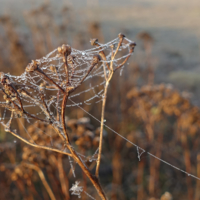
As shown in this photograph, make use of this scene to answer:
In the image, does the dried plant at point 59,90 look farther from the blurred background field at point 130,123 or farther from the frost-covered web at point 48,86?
the blurred background field at point 130,123

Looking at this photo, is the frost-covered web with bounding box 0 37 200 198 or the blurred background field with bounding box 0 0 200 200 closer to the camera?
the frost-covered web with bounding box 0 37 200 198

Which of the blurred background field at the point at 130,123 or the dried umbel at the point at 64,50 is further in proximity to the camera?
the blurred background field at the point at 130,123

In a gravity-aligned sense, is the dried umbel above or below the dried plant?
above

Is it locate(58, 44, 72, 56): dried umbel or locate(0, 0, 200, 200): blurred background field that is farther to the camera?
locate(0, 0, 200, 200): blurred background field

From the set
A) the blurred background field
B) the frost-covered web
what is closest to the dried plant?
the frost-covered web

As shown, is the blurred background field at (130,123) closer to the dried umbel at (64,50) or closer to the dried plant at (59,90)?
the dried plant at (59,90)

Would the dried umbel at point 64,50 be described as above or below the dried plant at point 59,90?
above

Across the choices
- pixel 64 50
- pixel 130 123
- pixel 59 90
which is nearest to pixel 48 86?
pixel 59 90

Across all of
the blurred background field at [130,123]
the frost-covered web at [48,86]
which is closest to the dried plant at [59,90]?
the frost-covered web at [48,86]

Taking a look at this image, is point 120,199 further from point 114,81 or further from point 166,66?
point 166,66

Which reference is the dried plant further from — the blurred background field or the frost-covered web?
the blurred background field

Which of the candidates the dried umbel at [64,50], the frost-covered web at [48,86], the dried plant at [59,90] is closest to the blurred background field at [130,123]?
the frost-covered web at [48,86]

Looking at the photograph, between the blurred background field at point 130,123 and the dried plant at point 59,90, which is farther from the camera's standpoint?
the blurred background field at point 130,123

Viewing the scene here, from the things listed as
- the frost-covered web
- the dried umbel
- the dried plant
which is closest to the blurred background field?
the frost-covered web
